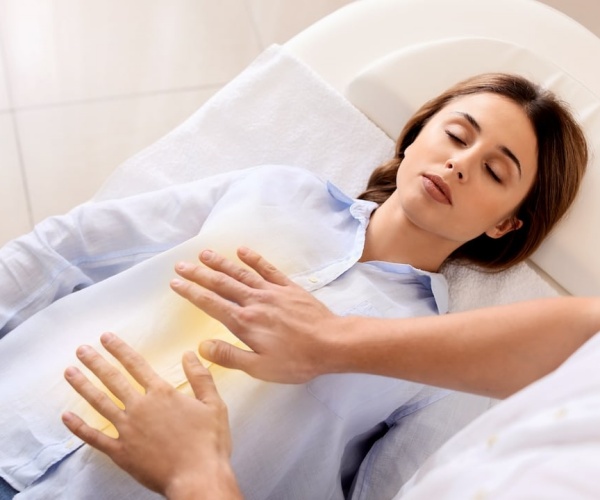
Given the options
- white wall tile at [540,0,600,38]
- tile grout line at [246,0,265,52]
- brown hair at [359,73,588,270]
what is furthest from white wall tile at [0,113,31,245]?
white wall tile at [540,0,600,38]

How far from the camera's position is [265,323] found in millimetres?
932

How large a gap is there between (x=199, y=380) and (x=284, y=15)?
151 centimetres

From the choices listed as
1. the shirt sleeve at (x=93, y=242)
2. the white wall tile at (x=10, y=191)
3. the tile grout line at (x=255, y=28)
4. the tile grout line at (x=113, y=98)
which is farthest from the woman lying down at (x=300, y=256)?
the tile grout line at (x=255, y=28)

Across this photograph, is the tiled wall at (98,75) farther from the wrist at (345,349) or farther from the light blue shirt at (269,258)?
the wrist at (345,349)

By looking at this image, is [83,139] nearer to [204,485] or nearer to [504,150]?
[504,150]

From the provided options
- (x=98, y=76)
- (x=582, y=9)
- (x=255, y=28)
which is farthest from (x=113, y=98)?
(x=582, y=9)

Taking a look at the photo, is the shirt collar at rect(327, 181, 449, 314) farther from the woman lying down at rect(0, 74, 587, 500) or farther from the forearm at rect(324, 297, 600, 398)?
the forearm at rect(324, 297, 600, 398)

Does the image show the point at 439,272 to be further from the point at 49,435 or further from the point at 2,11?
the point at 2,11

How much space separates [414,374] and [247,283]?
0.82ft

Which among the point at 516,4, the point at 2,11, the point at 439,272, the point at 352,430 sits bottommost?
the point at 352,430

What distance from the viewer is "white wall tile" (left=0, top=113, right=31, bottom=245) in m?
1.67

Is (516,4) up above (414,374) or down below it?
above

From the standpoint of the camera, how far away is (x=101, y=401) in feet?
2.85

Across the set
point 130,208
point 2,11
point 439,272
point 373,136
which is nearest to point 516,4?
point 373,136
